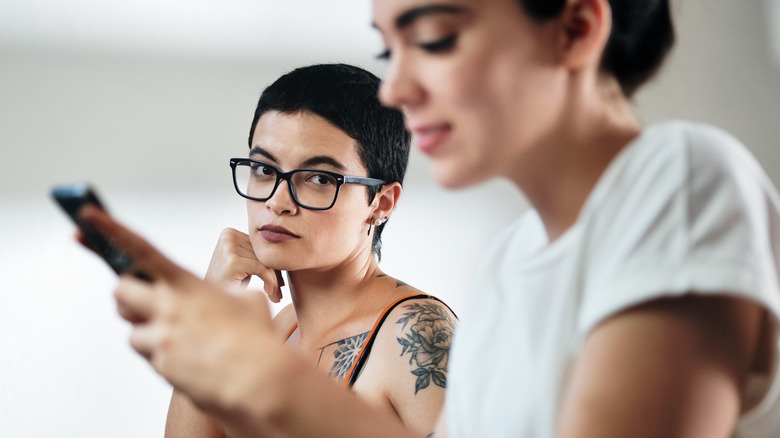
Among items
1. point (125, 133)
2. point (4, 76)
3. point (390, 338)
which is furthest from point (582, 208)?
point (4, 76)

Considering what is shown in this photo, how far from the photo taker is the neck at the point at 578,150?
1.99 feet

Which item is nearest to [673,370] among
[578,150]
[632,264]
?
[632,264]

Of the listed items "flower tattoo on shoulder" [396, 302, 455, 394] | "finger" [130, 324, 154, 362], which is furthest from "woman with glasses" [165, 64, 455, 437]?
"finger" [130, 324, 154, 362]

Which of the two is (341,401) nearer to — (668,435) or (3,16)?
(668,435)

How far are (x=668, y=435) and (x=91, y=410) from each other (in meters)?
2.23

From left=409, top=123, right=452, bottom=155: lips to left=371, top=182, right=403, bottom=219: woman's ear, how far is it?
0.99m

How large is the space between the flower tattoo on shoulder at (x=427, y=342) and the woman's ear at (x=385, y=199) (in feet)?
0.89

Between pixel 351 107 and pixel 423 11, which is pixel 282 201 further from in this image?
pixel 423 11

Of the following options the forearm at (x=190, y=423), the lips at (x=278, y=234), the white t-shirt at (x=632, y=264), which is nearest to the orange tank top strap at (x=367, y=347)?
the lips at (x=278, y=234)

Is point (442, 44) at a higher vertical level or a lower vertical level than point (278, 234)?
lower

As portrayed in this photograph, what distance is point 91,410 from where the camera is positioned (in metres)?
2.35

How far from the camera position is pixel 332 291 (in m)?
1.64

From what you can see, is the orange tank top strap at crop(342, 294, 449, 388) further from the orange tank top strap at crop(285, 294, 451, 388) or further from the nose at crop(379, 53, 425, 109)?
the nose at crop(379, 53, 425, 109)

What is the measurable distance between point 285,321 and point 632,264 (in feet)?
4.73
